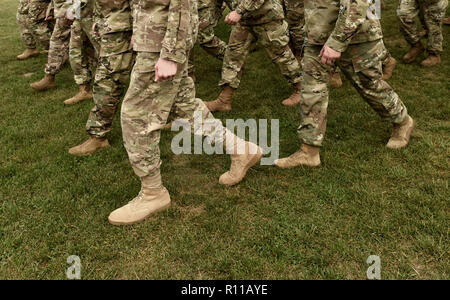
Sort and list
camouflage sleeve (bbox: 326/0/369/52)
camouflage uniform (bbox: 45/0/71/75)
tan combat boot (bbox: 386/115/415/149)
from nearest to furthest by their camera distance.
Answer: camouflage sleeve (bbox: 326/0/369/52)
tan combat boot (bbox: 386/115/415/149)
camouflage uniform (bbox: 45/0/71/75)

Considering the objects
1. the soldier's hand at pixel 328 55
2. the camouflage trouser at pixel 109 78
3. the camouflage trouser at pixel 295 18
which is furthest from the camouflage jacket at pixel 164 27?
the camouflage trouser at pixel 295 18

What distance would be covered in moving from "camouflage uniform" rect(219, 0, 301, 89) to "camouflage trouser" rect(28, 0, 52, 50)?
4182mm

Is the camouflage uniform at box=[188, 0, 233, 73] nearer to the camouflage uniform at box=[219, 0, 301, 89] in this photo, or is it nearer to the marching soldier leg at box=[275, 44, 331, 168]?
the camouflage uniform at box=[219, 0, 301, 89]

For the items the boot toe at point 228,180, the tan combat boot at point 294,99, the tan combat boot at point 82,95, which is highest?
the boot toe at point 228,180

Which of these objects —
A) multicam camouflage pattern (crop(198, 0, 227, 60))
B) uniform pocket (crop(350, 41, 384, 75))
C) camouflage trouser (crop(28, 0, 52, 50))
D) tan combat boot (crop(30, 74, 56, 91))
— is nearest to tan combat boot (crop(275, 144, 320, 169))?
uniform pocket (crop(350, 41, 384, 75))

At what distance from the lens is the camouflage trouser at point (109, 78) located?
3398mm

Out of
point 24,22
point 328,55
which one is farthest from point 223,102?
point 24,22

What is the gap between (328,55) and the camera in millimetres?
3020

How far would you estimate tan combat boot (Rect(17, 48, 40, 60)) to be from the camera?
7.63 metres

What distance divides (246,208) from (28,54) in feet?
22.5

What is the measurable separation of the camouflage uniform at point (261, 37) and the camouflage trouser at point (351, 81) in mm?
1153

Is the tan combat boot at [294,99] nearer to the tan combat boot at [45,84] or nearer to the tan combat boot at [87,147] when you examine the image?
the tan combat boot at [87,147]

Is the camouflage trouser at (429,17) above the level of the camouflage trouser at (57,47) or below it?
above

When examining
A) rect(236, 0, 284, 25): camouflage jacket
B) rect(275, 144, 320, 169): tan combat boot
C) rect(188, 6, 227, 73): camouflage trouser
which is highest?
rect(236, 0, 284, 25): camouflage jacket
